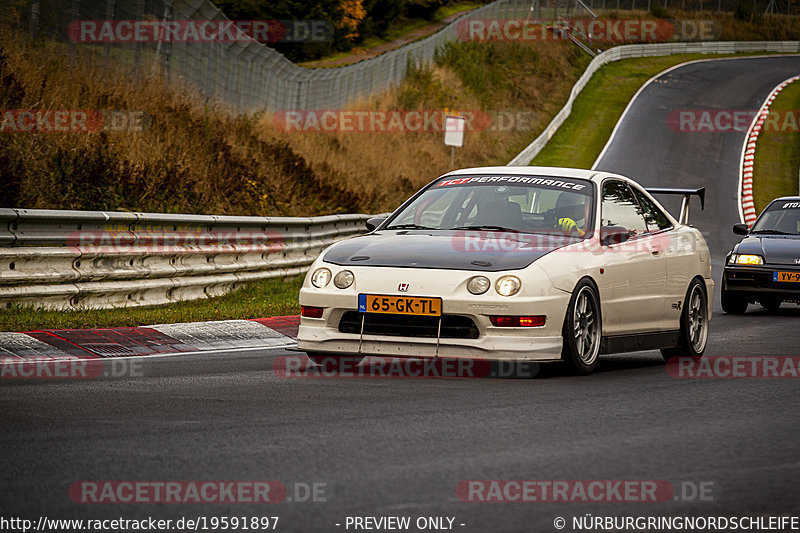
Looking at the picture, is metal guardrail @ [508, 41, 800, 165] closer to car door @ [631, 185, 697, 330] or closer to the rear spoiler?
the rear spoiler

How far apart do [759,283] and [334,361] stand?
8.30 metres

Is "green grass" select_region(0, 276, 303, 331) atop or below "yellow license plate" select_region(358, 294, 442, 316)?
below

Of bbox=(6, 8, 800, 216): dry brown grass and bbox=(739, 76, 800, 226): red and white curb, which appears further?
bbox=(739, 76, 800, 226): red and white curb

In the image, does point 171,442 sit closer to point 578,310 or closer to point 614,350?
point 578,310

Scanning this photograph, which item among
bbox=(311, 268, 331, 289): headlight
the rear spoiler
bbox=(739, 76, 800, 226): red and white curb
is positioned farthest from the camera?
bbox=(739, 76, 800, 226): red and white curb

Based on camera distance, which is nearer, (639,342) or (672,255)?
(639,342)

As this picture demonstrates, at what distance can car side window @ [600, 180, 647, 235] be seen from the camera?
9102mm

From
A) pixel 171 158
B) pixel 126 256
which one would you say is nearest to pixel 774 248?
pixel 126 256

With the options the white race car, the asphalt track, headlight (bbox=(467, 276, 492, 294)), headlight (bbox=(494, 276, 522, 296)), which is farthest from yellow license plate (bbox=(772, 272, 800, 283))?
headlight (bbox=(467, 276, 492, 294))

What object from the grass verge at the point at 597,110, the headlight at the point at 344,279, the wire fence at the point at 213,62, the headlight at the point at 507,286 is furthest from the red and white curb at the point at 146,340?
the grass verge at the point at 597,110

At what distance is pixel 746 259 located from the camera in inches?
601

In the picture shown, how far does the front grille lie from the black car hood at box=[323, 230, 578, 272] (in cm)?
35

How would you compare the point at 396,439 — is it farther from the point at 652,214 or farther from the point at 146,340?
the point at 652,214

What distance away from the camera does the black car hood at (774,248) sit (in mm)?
14984
